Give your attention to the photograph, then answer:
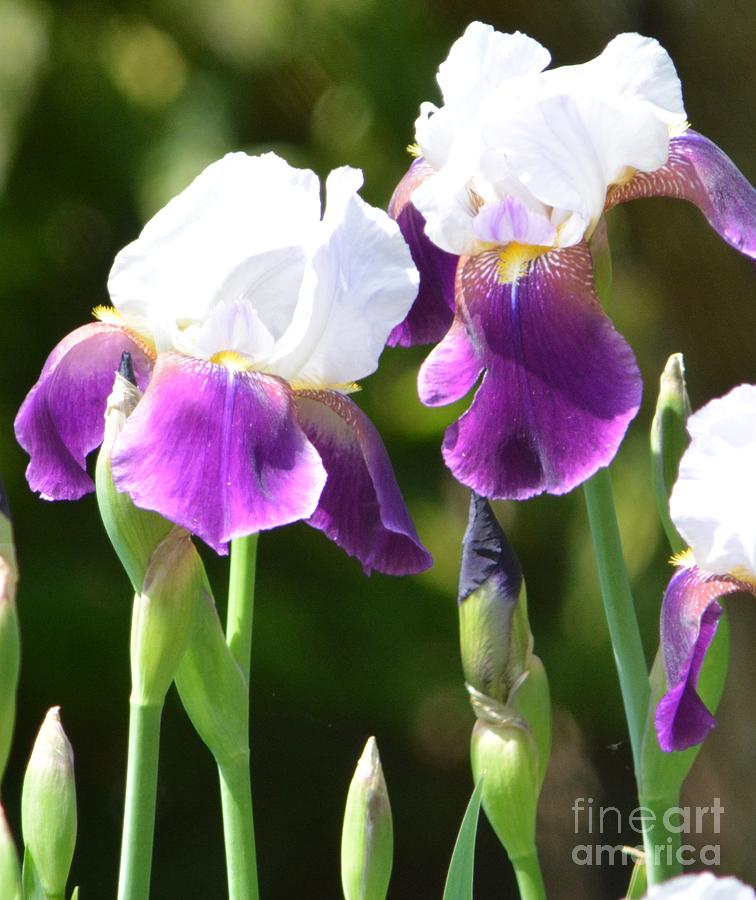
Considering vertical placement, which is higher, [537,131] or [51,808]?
[537,131]

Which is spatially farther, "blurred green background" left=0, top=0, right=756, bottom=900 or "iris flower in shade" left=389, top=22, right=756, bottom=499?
"blurred green background" left=0, top=0, right=756, bottom=900

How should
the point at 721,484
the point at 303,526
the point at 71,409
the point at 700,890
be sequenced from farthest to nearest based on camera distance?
the point at 303,526
the point at 71,409
the point at 721,484
the point at 700,890

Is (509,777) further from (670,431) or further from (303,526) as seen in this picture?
(303,526)

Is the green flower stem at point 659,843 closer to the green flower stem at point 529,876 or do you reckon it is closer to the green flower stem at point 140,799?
the green flower stem at point 529,876

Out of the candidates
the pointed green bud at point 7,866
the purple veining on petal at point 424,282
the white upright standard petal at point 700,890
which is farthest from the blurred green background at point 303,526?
the white upright standard petal at point 700,890

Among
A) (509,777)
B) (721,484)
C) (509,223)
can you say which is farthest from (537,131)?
(509,777)

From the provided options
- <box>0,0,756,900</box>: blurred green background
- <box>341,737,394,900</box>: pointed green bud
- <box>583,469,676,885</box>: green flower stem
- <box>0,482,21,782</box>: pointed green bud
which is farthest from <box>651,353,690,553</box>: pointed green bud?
<box>0,0,756,900</box>: blurred green background

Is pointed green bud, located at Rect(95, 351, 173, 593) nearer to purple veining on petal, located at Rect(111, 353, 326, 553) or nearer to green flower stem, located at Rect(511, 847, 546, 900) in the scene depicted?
purple veining on petal, located at Rect(111, 353, 326, 553)
